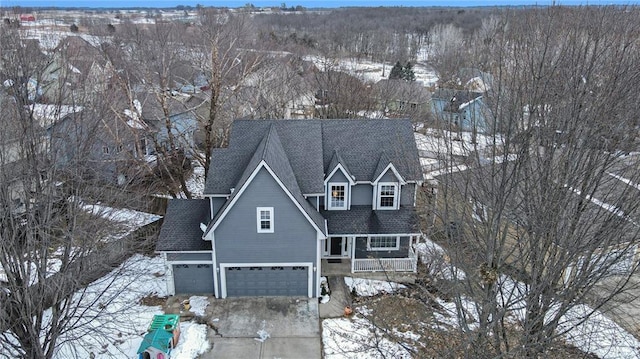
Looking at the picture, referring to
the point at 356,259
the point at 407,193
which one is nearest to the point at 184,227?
the point at 356,259

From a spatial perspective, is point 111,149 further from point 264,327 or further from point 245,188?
Result: point 264,327

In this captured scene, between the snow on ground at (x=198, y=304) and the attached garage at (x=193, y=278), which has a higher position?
the attached garage at (x=193, y=278)

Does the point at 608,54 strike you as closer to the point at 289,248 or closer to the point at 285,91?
the point at 289,248

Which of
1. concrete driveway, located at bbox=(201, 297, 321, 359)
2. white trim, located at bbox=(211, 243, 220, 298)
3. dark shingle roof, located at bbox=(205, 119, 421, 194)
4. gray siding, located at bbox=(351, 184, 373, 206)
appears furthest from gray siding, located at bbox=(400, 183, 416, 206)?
white trim, located at bbox=(211, 243, 220, 298)

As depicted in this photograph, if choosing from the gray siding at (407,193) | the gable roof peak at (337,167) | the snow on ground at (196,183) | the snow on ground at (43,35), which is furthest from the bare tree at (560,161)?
the snow on ground at (196,183)

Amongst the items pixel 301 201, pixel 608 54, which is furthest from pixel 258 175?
pixel 608 54

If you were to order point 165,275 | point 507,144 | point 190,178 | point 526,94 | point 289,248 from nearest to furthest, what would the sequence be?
point 507,144, point 526,94, point 289,248, point 165,275, point 190,178

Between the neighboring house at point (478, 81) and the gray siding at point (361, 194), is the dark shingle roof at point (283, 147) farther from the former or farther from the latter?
the neighboring house at point (478, 81)
